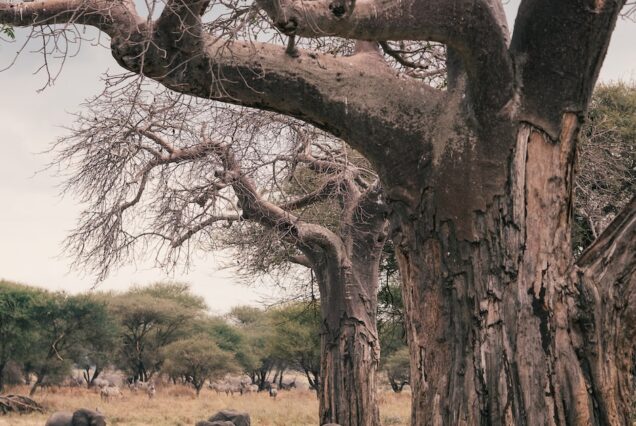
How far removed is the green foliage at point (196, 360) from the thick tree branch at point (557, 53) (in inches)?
1230

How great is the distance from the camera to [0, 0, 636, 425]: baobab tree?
4441 mm

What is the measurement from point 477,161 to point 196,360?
31.4m

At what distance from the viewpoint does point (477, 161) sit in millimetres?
4676

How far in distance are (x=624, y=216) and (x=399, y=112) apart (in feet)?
4.97

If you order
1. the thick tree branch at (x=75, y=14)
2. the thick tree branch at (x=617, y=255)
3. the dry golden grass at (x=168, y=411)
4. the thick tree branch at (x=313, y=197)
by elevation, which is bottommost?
the dry golden grass at (x=168, y=411)

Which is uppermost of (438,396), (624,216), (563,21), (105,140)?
(105,140)

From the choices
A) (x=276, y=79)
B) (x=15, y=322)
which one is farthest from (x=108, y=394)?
(x=276, y=79)

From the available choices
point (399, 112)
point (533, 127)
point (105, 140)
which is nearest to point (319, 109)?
point (399, 112)

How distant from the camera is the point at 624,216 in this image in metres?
4.63

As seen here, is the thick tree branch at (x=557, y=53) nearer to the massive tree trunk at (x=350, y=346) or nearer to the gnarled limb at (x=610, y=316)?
the gnarled limb at (x=610, y=316)

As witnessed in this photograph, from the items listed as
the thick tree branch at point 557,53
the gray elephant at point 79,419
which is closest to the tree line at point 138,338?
the gray elephant at point 79,419

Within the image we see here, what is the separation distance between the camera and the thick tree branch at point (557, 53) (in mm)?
4531

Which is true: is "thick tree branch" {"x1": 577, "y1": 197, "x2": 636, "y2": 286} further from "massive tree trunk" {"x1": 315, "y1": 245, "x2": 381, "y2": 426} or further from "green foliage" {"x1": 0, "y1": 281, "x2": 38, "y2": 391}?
"green foliage" {"x1": 0, "y1": 281, "x2": 38, "y2": 391}

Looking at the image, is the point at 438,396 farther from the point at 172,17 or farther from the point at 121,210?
the point at 121,210
